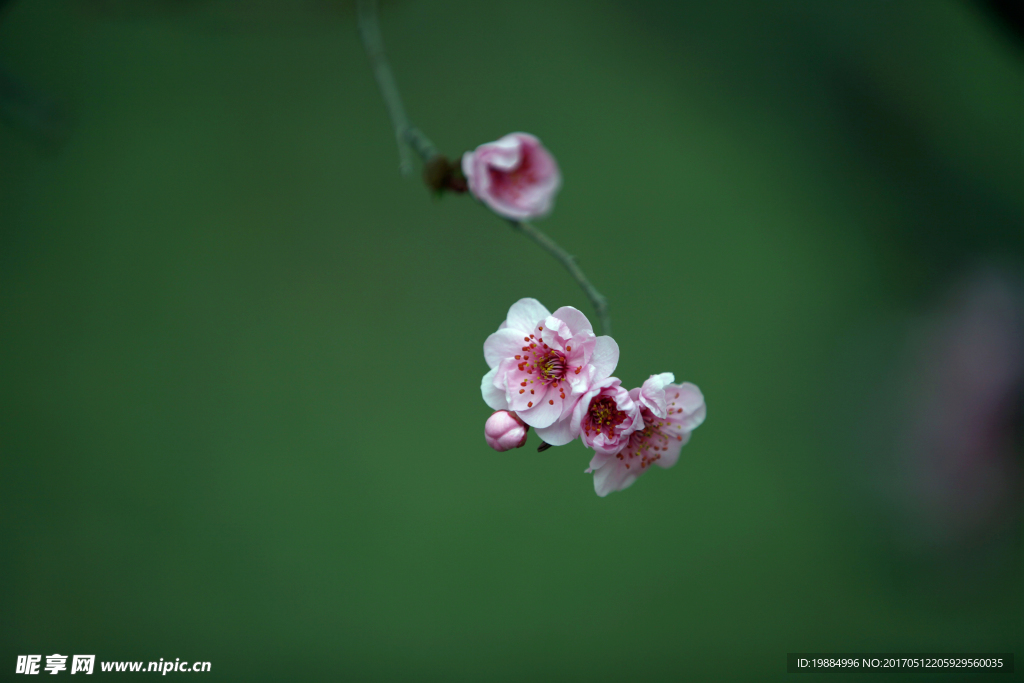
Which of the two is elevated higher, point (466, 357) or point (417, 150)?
point (466, 357)

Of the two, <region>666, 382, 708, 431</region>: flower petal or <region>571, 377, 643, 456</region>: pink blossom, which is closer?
<region>571, 377, 643, 456</region>: pink blossom

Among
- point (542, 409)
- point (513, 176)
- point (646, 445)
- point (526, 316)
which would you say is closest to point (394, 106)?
point (513, 176)

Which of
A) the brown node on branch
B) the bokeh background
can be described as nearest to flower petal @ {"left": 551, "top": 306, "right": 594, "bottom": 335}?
the brown node on branch

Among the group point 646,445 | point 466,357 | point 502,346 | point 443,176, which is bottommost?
point 646,445

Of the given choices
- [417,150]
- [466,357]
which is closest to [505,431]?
[417,150]

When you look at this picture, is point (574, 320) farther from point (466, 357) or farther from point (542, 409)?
point (466, 357)

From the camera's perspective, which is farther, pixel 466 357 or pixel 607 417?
pixel 466 357

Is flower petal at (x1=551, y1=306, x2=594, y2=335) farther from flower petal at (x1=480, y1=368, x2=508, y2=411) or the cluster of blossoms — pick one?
flower petal at (x1=480, y1=368, x2=508, y2=411)
